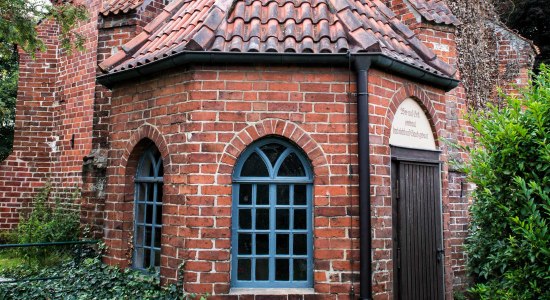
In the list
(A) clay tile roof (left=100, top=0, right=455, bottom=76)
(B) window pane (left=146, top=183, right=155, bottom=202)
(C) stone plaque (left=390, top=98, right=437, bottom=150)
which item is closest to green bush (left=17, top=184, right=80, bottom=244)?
(B) window pane (left=146, top=183, right=155, bottom=202)

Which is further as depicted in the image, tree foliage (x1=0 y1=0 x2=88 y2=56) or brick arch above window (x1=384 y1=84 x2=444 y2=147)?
tree foliage (x1=0 y1=0 x2=88 y2=56)

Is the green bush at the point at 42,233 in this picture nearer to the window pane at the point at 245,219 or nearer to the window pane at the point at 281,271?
the window pane at the point at 245,219

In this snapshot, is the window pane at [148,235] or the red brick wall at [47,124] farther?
the red brick wall at [47,124]

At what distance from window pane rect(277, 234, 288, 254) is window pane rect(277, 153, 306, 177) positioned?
Result: 78cm

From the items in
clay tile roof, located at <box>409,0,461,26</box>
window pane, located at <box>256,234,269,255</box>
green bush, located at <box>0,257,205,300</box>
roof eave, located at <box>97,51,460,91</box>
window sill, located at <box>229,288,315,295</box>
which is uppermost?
clay tile roof, located at <box>409,0,461,26</box>

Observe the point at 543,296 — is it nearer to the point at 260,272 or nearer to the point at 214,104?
the point at 260,272

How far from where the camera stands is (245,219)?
5.45 m

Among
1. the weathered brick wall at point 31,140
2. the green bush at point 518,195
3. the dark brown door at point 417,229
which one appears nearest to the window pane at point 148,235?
the dark brown door at point 417,229

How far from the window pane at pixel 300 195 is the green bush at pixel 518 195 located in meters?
2.02

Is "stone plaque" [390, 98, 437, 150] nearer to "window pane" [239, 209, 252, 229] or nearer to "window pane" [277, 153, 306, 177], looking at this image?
"window pane" [277, 153, 306, 177]

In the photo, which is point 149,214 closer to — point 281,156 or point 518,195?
point 281,156

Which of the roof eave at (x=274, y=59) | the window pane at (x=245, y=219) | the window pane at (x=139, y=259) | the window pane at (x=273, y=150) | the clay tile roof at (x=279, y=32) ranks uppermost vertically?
the clay tile roof at (x=279, y=32)

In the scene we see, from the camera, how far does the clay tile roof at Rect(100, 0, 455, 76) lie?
17.6 ft

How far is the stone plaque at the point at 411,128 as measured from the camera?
5996mm
